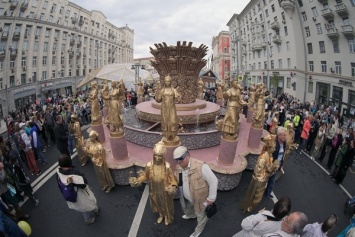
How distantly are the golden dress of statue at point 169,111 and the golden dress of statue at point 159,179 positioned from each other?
1.56 metres

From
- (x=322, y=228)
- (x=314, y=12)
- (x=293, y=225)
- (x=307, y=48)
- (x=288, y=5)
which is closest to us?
(x=293, y=225)

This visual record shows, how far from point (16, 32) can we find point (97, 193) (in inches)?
1171

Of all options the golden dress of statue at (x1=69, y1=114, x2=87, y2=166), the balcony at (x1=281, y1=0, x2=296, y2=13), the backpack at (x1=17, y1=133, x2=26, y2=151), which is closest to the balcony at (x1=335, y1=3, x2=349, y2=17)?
the balcony at (x1=281, y1=0, x2=296, y2=13)

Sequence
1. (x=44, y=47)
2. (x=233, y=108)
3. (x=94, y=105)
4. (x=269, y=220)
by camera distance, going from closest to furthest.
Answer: (x=269, y=220)
(x=233, y=108)
(x=94, y=105)
(x=44, y=47)

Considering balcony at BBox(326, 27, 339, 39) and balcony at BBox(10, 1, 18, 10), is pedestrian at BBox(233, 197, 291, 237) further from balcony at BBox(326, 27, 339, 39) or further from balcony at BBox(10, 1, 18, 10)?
balcony at BBox(10, 1, 18, 10)

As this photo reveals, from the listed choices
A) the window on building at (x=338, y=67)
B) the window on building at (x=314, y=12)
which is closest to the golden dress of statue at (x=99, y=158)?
the window on building at (x=338, y=67)

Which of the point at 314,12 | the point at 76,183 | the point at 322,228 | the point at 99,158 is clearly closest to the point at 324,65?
the point at 314,12

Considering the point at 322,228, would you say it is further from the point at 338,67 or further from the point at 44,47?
the point at 44,47

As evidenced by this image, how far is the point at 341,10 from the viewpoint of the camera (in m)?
19.6

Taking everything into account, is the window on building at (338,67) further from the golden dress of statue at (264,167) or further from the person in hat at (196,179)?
the person in hat at (196,179)

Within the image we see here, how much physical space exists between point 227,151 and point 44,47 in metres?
35.4

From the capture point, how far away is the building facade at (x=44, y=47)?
24.8 metres

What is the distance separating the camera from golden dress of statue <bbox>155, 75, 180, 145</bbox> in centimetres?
570

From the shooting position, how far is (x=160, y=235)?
15.1 ft
